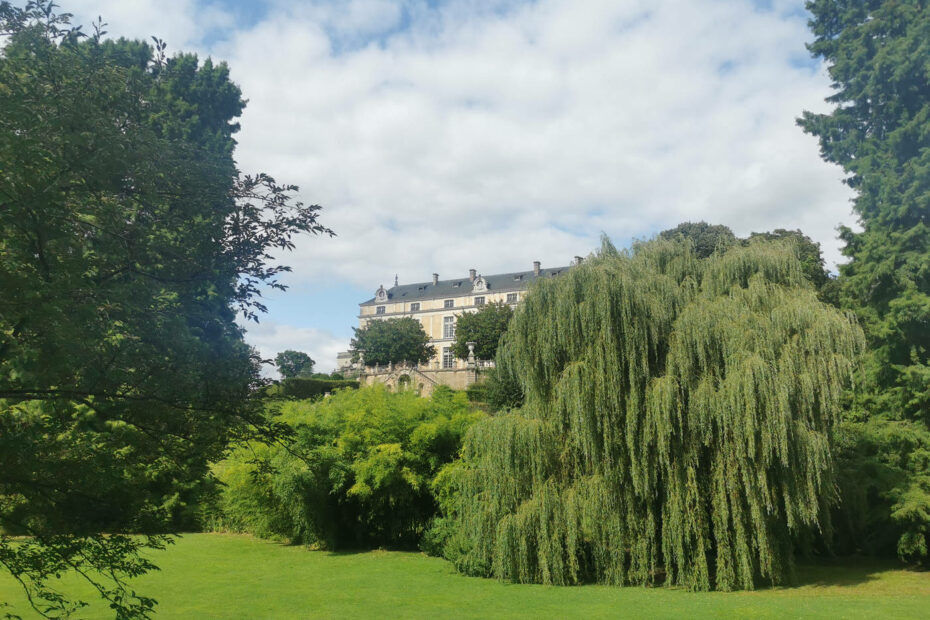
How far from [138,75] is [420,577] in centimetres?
1300

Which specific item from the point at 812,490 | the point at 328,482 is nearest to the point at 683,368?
the point at 812,490

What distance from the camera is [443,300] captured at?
258 ft

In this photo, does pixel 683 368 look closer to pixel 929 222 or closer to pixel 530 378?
pixel 530 378

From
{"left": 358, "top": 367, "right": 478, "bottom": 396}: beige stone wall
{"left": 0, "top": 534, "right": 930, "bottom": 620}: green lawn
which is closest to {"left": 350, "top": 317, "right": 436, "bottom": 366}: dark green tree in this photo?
{"left": 358, "top": 367, "right": 478, "bottom": 396}: beige stone wall

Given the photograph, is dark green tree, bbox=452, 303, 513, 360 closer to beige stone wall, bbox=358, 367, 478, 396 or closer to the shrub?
beige stone wall, bbox=358, 367, 478, 396

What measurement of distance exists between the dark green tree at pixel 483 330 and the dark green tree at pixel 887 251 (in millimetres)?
37119

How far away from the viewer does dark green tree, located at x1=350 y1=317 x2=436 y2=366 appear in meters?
60.7

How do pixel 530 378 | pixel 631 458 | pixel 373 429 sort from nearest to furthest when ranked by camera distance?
pixel 631 458, pixel 530 378, pixel 373 429

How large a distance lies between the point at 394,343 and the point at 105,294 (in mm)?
56058

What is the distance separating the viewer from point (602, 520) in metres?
12.6

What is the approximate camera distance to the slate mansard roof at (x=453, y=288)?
2970 inches

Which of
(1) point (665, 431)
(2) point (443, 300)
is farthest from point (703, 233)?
(2) point (443, 300)

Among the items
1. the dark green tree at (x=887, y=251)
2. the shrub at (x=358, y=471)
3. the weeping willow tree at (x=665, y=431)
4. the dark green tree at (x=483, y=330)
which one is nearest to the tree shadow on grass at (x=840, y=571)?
the dark green tree at (x=887, y=251)

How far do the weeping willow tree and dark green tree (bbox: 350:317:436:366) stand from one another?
46954 millimetres
